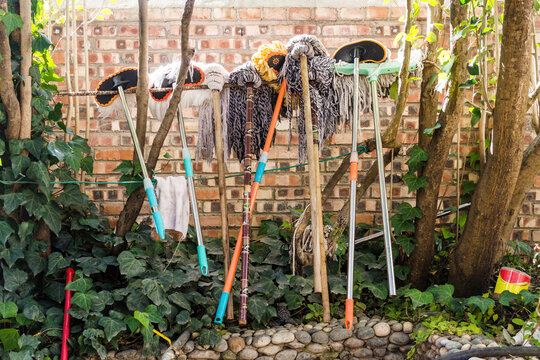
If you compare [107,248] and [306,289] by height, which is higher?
[107,248]

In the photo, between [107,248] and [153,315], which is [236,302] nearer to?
[153,315]

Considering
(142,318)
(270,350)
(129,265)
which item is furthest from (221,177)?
(270,350)

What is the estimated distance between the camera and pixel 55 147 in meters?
2.48

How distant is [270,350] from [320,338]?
24 cm

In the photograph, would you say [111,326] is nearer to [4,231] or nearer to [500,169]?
[4,231]

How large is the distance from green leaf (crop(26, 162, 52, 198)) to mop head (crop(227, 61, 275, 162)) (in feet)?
2.91

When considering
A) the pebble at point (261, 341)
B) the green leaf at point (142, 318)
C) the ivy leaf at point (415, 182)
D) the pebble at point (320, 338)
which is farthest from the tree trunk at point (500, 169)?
the green leaf at point (142, 318)

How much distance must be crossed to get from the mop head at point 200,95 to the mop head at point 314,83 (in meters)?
0.33

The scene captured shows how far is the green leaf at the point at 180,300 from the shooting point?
252cm

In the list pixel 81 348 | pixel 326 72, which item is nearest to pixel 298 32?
pixel 326 72

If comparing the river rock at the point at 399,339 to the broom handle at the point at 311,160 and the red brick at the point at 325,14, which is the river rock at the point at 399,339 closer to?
the broom handle at the point at 311,160

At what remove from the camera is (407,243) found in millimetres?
2766

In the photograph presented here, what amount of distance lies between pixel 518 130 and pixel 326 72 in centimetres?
90

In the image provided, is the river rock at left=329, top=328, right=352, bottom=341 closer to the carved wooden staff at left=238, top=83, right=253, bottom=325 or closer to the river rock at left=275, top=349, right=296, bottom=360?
the river rock at left=275, top=349, right=296, bottom=360
